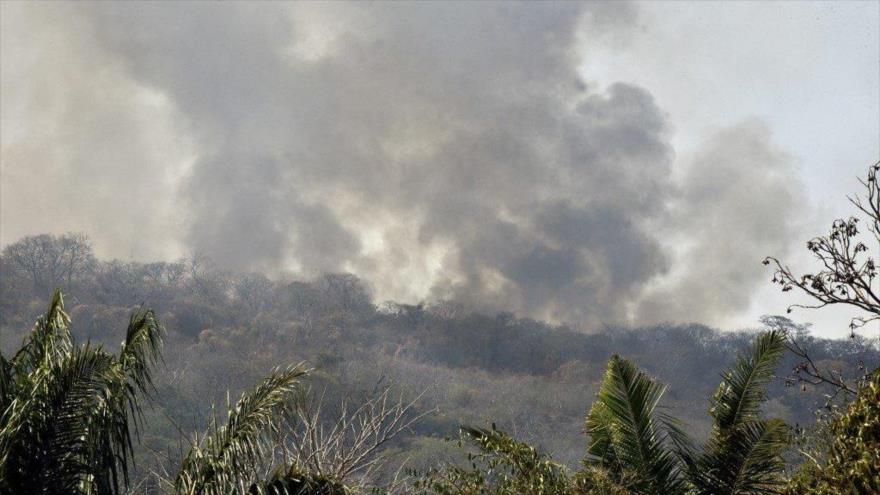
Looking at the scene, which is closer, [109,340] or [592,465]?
[592,465]

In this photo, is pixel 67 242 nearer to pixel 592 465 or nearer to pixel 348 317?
→ pixel 348 317

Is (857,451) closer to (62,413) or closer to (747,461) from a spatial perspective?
(747,461)

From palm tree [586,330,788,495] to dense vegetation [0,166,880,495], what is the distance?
0.03m

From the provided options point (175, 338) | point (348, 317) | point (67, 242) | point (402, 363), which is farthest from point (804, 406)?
point (67, 242)

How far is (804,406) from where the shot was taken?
11144 cm

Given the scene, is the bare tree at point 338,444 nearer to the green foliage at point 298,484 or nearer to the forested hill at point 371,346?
the green foliage at point 298,484

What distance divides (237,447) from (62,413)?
5.33ft

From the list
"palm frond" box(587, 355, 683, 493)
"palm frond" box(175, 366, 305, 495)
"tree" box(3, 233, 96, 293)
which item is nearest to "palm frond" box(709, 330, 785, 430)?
"palm frond" box(587, 355, 683, 493)

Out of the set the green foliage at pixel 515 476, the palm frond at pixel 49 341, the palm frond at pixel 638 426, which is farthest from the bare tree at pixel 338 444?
the palm frond at pixel 638 426

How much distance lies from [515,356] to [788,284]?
13706 centimetres

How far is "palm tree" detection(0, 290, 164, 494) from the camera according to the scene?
727 cm

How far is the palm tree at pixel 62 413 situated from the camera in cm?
727

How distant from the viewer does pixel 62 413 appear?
24.9ft

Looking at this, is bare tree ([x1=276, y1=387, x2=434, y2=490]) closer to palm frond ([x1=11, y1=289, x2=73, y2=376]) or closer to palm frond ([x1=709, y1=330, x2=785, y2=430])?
palm frond ([x1=11, y1=289, x2=73, y2=376])
